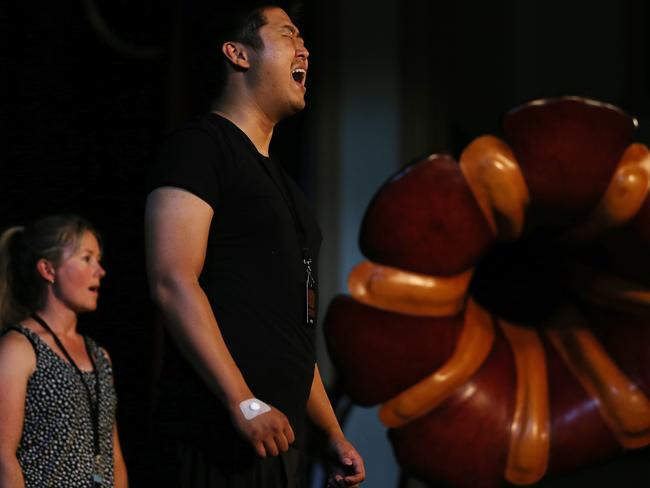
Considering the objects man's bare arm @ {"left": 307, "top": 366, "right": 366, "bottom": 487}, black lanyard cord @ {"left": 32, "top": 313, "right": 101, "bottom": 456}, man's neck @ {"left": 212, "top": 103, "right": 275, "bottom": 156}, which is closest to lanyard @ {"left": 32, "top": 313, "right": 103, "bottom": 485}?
black lanyard cord @ {"left": 32, "top": 313, "right": 101, "bottom": 456}

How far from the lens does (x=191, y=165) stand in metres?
0.88

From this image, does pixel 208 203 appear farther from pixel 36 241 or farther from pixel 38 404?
pixel 36 241

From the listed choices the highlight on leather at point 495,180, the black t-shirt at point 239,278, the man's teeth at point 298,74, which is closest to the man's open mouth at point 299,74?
the man's teeth at point 298,74

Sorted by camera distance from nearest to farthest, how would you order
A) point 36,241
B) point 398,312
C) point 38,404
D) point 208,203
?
point 208,203, point 38,404, point 36,241, point 398,312

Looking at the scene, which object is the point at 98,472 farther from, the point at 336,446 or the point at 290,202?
the point at 290,202

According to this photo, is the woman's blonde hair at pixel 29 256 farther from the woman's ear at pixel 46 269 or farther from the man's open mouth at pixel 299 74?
the man's open mouth at pixel 299 74

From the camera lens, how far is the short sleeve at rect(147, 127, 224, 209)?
87cm

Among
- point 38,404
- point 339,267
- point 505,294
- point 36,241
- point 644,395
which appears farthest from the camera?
point 505,294

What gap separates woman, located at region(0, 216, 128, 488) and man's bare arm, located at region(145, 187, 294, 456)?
626 millimetres

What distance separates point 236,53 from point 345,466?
415 mm

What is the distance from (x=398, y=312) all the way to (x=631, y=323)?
1.70ft

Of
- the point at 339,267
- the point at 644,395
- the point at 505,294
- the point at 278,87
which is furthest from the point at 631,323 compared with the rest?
the point at 278,87

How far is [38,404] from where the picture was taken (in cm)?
145

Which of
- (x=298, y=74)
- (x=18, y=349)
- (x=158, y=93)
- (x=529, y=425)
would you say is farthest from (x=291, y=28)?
(x=158, y=93)
